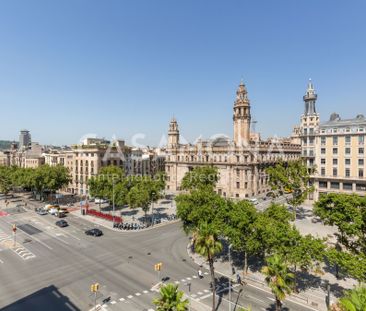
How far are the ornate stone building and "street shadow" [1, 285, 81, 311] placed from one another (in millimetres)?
72223

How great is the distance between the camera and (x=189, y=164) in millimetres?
107000

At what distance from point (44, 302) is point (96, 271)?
27.7ft

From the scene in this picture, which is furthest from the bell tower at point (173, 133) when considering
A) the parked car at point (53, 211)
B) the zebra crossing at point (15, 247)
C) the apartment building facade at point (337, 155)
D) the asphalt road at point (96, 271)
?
the zebra crossing at point (15, 247)

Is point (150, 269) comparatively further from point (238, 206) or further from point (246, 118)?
point (246, 118)

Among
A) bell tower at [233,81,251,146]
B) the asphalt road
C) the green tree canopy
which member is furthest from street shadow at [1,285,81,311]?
bell tower at [233,81,251,146]

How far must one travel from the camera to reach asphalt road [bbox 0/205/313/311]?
1179 inches

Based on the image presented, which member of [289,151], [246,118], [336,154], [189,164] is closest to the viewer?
[336,154]

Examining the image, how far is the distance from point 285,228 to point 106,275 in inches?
1004

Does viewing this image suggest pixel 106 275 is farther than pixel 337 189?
No

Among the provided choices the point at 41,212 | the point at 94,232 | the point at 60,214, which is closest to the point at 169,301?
→ the point at 94,232

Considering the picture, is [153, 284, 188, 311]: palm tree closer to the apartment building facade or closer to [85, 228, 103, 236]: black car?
[85, 228, 103, 236]: black car

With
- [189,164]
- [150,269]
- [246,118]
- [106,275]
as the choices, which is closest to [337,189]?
[246,118]

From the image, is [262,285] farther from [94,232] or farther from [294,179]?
[294,179]

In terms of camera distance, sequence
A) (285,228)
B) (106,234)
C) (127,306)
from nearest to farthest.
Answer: (127,306) < (285,228) < (106,234)
